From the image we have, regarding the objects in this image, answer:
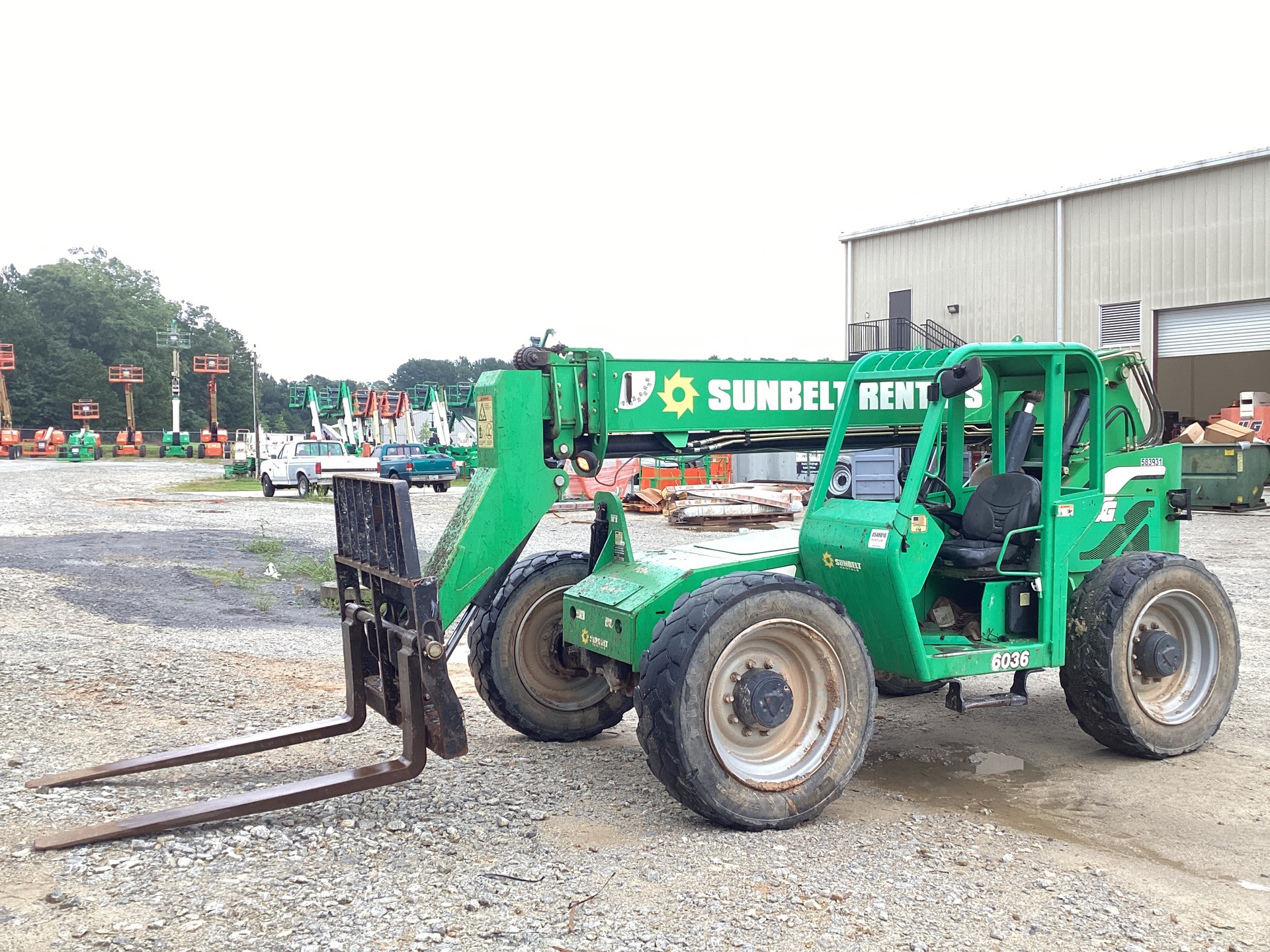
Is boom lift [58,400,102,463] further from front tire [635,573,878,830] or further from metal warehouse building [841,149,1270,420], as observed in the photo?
front tire [635,573,878,830]

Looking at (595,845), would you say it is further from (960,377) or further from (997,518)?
(997,518)

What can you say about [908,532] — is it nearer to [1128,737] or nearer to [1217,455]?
[1128,737]

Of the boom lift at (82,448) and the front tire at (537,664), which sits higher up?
the boom lift at (82,448)

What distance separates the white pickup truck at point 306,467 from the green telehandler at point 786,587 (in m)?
28.6

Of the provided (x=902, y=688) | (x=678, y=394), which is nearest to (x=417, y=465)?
(x=902, y=688)

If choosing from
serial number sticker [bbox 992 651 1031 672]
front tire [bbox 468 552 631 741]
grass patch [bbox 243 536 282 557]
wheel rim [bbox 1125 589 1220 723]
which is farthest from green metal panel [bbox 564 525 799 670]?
grass patch [bbox 243 536 282 557]

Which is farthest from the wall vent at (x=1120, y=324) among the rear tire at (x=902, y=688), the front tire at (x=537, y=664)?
the front tire at (x=537, y=664)

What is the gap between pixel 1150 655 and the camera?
6629 mm

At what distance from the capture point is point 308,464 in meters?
35.2

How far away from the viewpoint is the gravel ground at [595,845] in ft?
14.2

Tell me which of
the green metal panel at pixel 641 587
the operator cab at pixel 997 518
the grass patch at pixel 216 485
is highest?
the operator cab at pixel 997 518

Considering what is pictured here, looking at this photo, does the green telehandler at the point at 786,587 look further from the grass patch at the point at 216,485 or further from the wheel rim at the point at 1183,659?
the grass patch at the point at 216,485

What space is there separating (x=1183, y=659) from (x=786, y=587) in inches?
120

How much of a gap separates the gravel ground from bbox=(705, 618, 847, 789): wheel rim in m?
0.33
